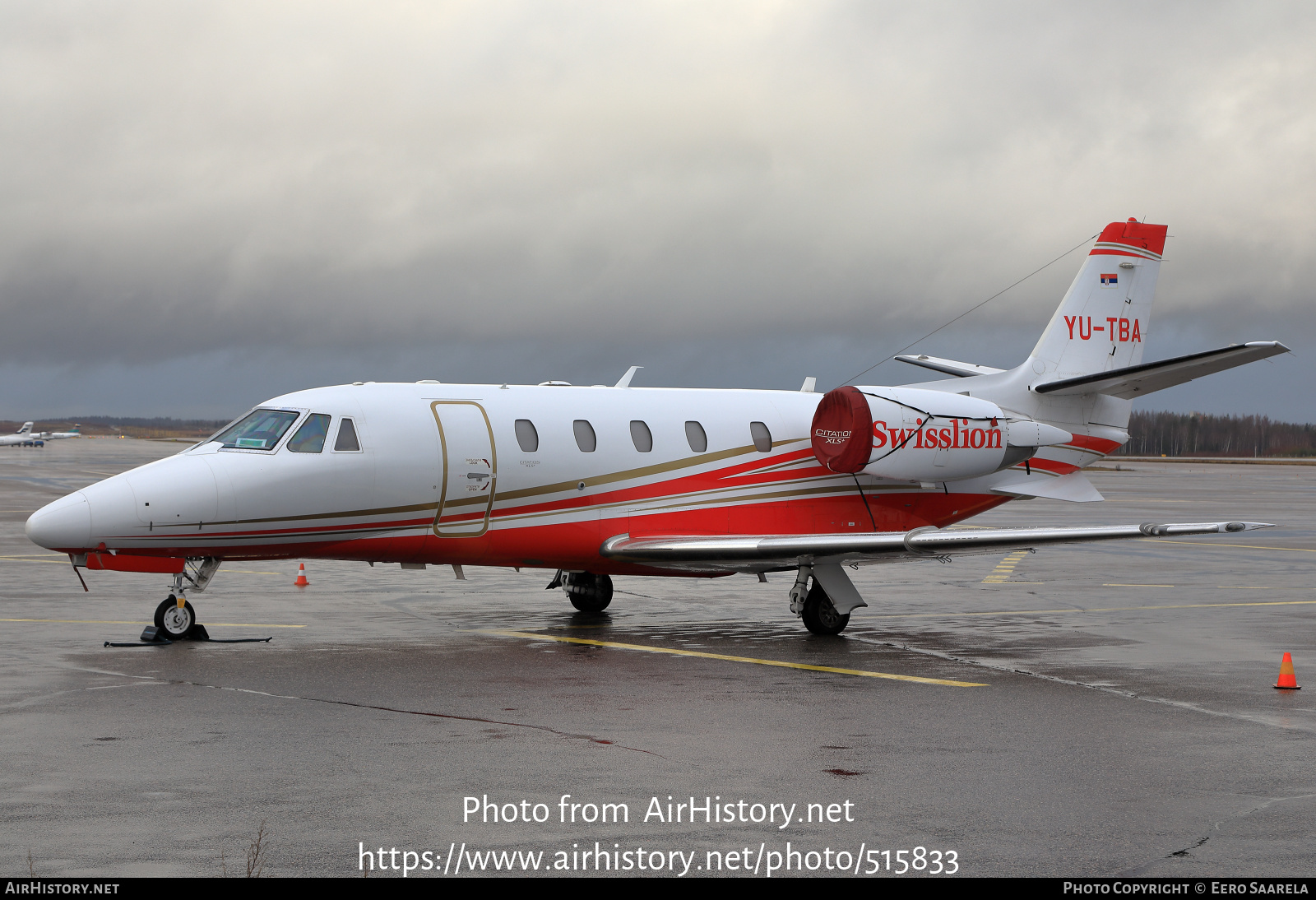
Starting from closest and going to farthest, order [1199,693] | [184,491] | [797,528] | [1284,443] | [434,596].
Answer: [1199,693]
[184,491]
[797,528]
[434,596]
[1284,443]

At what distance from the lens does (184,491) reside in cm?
1443

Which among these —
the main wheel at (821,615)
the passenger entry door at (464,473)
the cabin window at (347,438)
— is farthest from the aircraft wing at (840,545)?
the cabin window at (347,438)

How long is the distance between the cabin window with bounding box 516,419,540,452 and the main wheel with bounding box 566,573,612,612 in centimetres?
299

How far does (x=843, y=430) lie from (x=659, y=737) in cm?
882

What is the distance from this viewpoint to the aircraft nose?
13.9 meters

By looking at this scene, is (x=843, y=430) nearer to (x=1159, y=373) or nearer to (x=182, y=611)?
(x=1159, y=373)

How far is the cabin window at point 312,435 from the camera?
50.1ft

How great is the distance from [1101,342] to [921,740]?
1316cm

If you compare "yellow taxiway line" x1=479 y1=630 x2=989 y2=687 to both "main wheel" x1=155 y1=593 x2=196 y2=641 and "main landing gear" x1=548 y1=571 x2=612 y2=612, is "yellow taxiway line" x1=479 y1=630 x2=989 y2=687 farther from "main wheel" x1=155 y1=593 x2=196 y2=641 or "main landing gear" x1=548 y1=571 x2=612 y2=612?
"main wheel" x1=155 y1=593 x2=196 y2=641

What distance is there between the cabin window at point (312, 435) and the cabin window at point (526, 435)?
8.01ft

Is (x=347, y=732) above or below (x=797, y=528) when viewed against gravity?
below

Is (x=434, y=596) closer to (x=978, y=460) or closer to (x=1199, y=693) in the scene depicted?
(x=978, y=460)

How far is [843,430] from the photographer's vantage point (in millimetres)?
18266
